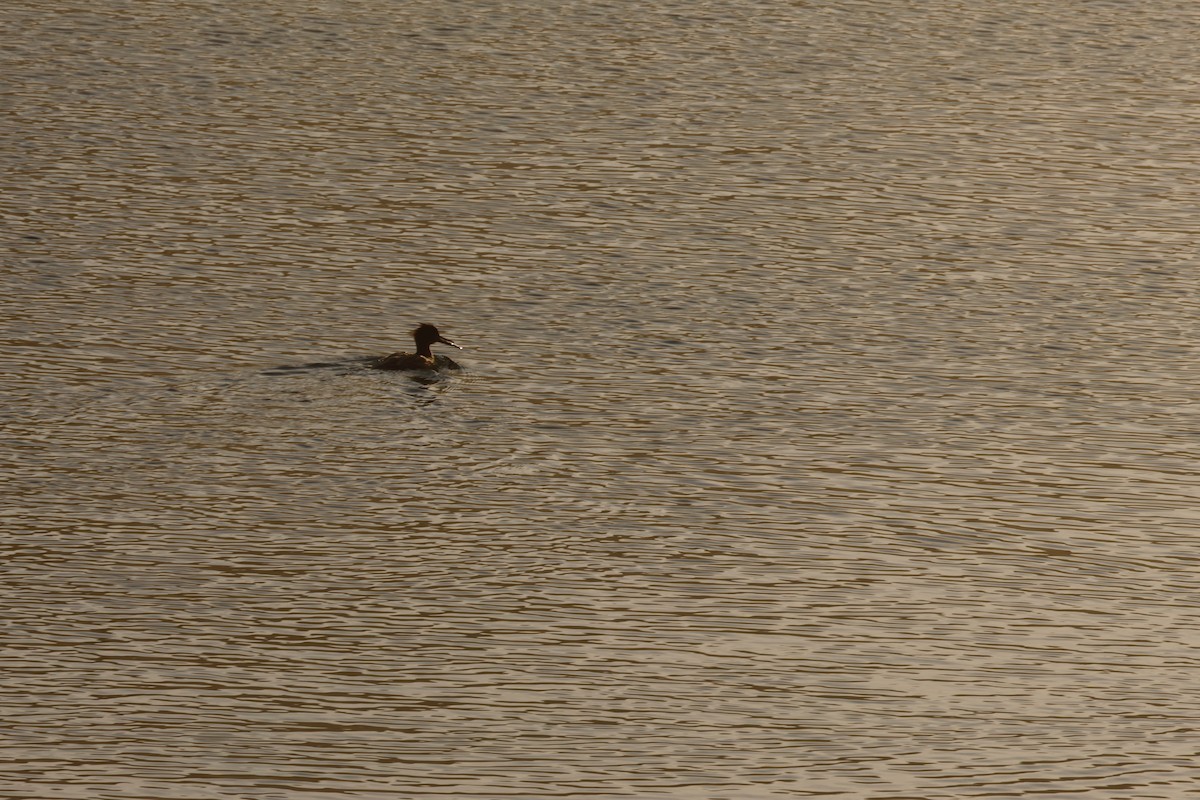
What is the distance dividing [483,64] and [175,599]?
9298 millimetres

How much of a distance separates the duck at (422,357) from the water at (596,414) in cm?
11

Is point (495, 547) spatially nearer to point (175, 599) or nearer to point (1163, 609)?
point (175, 599)

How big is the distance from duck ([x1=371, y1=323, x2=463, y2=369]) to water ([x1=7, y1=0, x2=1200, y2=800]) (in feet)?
0.37

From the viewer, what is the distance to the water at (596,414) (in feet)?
26.9

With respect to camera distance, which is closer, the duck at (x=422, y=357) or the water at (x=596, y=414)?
the water at (x=596, y=414)

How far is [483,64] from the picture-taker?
17672mm

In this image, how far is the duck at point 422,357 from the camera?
38.8 ft

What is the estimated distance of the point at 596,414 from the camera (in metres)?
11.3

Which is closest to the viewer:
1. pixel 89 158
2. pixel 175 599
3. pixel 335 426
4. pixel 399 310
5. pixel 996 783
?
pixel 996 783

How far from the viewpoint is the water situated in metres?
8.20

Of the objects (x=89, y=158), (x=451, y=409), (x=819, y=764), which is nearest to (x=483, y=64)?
(x=89, y=158)

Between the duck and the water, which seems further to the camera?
the duck

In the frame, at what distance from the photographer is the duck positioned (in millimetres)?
11820

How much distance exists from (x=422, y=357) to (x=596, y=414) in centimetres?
110
